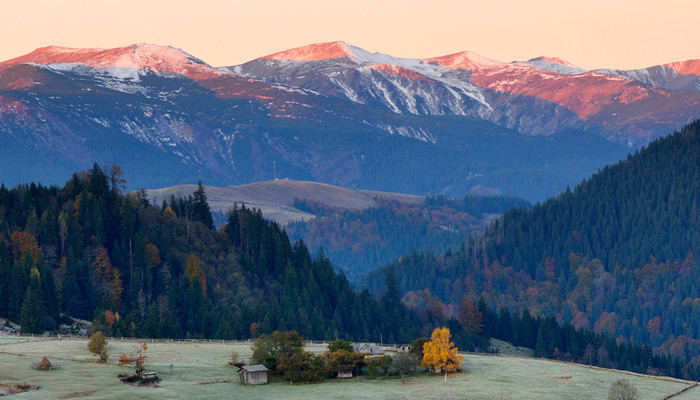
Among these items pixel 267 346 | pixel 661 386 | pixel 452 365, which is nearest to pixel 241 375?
pixel 267 346

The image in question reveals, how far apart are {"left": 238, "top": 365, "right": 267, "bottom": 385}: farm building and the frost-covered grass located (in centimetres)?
137

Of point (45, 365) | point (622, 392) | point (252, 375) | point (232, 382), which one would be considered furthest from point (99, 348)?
point (622, 392)

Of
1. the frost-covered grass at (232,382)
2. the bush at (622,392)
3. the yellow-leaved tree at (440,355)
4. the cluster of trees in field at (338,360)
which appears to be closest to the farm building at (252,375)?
the frost-covered grass at (232,382)

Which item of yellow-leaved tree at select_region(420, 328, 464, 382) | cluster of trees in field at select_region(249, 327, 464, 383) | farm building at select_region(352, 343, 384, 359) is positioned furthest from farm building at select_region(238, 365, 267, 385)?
yellow-leaved tree at select_region(420, 328, 464, 382)

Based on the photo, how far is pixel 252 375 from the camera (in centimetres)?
17188

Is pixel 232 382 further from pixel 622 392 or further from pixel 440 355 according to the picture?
pixel 622 392

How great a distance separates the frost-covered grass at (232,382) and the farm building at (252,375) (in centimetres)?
137

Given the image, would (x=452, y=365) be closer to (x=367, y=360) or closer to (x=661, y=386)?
(x=367, y=360)

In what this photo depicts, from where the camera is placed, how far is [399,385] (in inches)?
6855

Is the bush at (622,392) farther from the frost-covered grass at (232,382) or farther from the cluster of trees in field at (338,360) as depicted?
the cluster of trees in field at (338,360)

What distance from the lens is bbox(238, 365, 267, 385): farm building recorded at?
171125 millimetres

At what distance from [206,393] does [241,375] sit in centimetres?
1285

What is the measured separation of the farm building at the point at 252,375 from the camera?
171125mm

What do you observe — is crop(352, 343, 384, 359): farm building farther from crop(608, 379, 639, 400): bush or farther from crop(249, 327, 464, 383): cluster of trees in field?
crop(608, 379, 639, 400): bush
